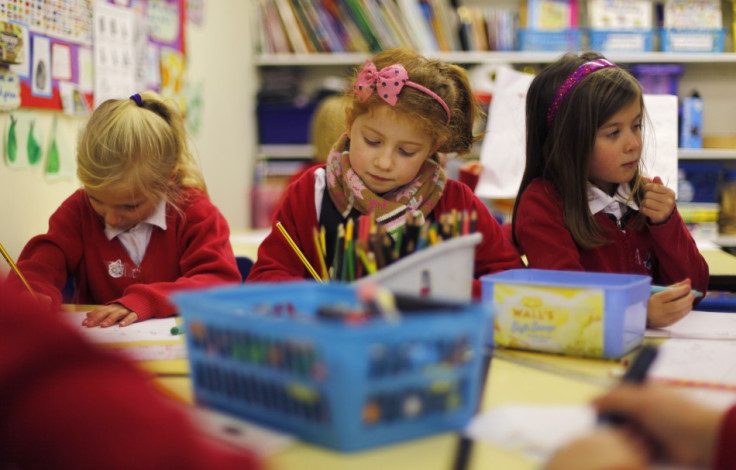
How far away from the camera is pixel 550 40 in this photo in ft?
11.8

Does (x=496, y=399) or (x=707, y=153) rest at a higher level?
(x=707, y=153)

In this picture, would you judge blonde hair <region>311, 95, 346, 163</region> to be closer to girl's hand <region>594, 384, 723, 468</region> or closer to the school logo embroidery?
the school logo embroidery

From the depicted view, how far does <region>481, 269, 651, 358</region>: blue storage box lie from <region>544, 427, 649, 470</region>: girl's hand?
0.37 m

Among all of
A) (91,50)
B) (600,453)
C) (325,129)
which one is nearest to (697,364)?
(600,453)

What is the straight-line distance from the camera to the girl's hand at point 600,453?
A: 60 centimetres

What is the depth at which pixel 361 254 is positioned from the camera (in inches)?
39.9

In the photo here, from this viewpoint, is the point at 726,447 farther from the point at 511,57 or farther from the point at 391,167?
the point at 511,57

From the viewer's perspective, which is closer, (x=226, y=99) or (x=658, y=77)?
(x=226, y=99)

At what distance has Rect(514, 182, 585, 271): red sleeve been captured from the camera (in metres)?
1.49

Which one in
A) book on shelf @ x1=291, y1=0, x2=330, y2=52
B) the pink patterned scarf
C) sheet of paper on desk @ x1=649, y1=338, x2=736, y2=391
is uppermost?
book on shelf @ x1=291, y1=0, x2=330, y2=52

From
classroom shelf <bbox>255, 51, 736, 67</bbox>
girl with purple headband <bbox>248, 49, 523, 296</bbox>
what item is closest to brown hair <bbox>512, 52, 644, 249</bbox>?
girl with purple headband <bbox>248, 49, 523, 296</bbox>

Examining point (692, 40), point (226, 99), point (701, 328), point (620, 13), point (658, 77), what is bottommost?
point (701, 328)

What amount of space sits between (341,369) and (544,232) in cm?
99

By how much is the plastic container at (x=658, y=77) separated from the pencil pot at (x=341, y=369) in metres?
3.20
